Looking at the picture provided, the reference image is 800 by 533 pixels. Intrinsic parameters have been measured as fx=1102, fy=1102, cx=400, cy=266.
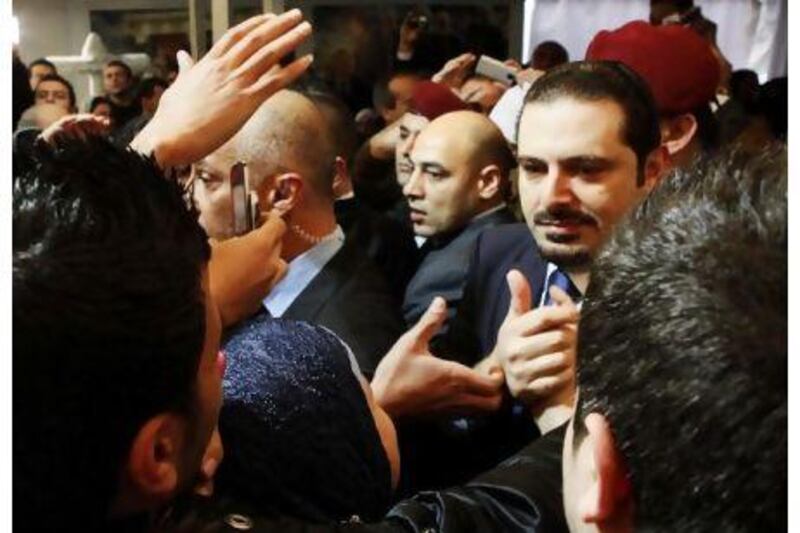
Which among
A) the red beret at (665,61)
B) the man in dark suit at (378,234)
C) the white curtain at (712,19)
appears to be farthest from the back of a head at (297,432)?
the white curtain at (712,19)

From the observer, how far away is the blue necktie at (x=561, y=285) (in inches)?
54.5

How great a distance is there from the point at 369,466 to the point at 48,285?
15.3 inches

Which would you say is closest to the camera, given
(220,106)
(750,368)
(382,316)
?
(750,368)

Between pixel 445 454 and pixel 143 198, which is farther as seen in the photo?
pixel 445 454

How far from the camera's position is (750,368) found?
546 millimetres

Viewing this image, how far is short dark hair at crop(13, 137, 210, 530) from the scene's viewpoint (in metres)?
0.63

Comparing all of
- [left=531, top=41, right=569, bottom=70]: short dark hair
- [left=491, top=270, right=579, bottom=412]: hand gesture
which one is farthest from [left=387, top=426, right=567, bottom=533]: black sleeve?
[left=531, top=41, right=569, bottom=70]: short dark hair

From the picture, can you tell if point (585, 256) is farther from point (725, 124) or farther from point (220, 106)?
point (725, 124)

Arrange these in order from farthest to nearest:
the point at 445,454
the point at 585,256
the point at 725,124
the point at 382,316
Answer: the point at 725,124
the point at 382,316
the point at 585,256
the point at 445,454

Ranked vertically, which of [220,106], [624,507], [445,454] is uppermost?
[220,106]

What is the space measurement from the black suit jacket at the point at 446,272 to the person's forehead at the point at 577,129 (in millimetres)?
388

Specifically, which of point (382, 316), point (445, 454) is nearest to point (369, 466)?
point (445, 454)

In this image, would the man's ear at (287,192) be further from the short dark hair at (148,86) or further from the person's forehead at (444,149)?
the short dark hair at (148,86)

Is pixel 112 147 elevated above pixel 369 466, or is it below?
above
